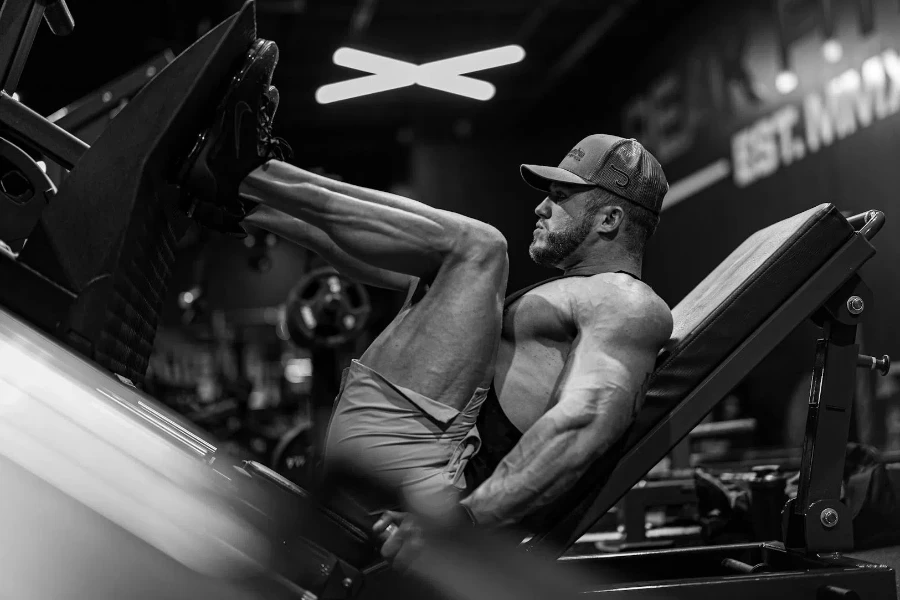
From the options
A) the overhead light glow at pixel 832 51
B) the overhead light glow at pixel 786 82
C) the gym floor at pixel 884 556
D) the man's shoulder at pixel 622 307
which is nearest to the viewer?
the man's shoulder at pixel 622 307

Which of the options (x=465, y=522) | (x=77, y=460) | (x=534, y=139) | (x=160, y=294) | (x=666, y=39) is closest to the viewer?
(x=77, y=460)

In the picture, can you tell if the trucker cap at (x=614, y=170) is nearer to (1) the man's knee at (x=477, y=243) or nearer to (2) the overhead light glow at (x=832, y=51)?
(1) the man's knee at (x=477, y=243)

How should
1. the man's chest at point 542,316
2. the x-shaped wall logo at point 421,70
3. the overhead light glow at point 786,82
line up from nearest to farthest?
the man's chest at point 542,316 < the overhead light glow at point 786,82 < the x-shaped wall logo at point 421,70

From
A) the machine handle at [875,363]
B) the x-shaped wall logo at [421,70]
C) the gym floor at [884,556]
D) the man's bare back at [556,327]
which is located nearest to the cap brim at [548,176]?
the man's bare back at [556,327]

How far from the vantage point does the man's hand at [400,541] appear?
52.1 inches

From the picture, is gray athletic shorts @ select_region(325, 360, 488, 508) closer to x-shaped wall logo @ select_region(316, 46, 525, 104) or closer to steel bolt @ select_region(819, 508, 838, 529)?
steel bolt @ select_region(819, 508, 838, 529)

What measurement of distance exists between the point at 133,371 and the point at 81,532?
0.49m

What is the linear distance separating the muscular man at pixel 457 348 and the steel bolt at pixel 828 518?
0.50m

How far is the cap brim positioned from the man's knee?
25cm

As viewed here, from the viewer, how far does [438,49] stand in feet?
28.9

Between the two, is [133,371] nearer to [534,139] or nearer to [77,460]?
[77,460]

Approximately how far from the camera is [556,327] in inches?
67.0

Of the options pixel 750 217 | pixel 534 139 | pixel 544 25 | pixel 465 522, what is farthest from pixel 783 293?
pixel 534 139

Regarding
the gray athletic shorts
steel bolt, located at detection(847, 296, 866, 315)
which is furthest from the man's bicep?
steel bolt, located at detection(847, 296, 866, 315)
